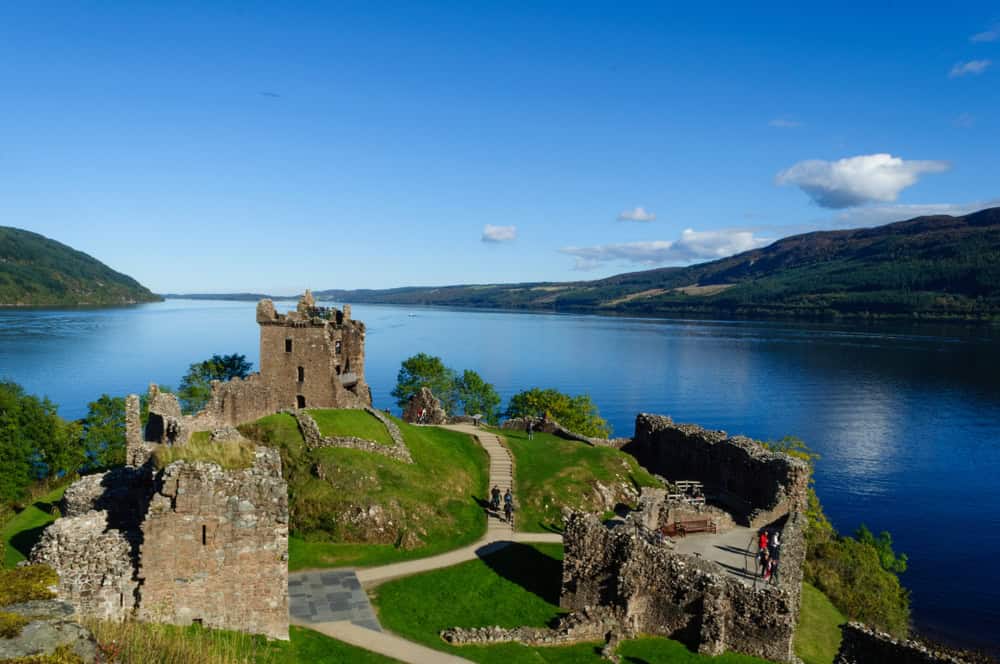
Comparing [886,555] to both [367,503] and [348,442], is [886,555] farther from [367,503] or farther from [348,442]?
[348,442]

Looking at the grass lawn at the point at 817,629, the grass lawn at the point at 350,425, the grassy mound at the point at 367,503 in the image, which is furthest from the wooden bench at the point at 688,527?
the grass lawn at the point at 350,425

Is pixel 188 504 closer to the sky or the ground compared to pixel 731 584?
closer to the sky

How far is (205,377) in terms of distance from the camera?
76.2m

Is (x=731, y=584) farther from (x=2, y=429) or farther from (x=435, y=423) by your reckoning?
(x=2, y=429)

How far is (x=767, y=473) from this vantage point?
3325 centimetres

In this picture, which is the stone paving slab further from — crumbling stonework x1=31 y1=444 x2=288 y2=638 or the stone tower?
the stone tower

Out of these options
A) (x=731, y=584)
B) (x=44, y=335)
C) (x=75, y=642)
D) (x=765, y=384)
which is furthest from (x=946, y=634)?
(x=44, y=335)

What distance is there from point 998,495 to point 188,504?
3107 inches

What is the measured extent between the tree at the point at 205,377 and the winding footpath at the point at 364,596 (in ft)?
160

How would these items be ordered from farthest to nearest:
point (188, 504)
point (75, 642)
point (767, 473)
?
point (767, 473)
point (188, 504)
point (75, 642)

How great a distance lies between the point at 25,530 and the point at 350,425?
49.0ft

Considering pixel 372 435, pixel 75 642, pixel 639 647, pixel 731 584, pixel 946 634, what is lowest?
pixel 946 634

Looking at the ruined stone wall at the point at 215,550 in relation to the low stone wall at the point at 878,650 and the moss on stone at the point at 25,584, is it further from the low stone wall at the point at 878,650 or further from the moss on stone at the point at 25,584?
the low stone wall at the point at 878,650

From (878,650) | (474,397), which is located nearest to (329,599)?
(878,650)
